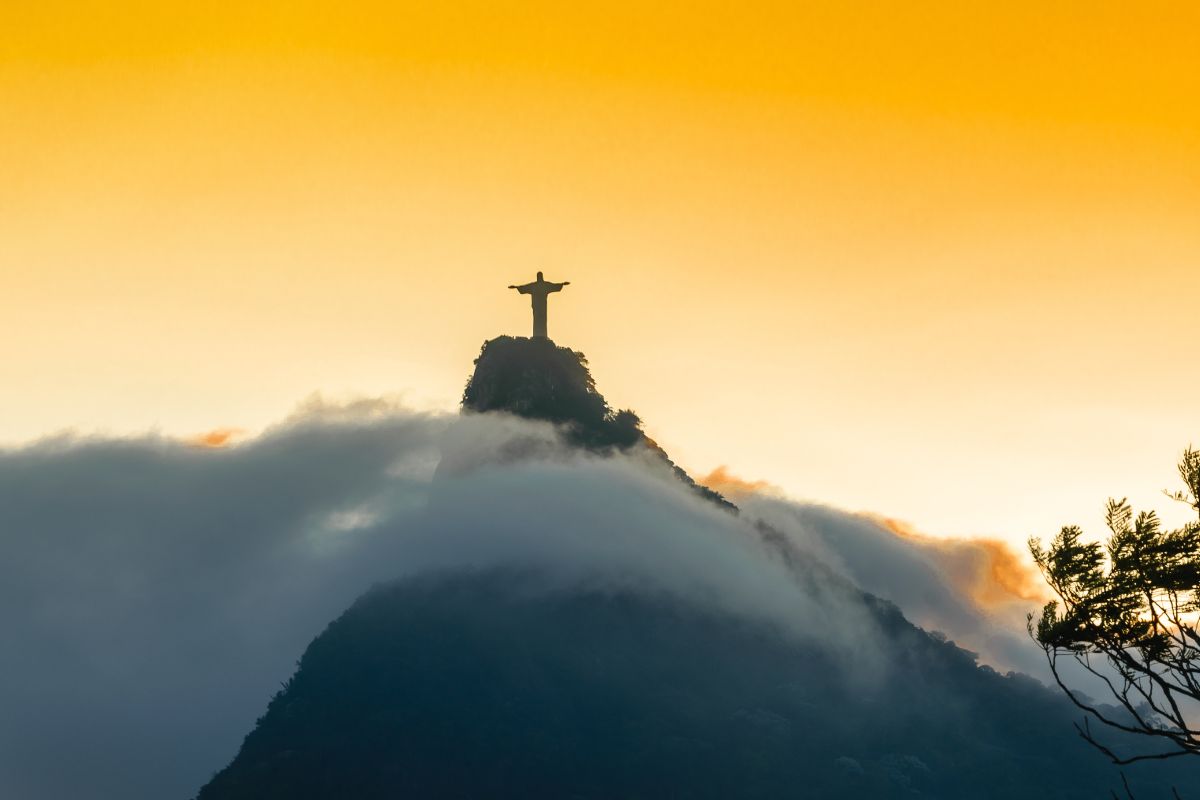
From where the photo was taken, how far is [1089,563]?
26.8 metres

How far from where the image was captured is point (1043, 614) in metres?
27.9

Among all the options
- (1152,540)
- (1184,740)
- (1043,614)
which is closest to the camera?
(1184,740)

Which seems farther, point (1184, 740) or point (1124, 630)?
point (1124, 630)

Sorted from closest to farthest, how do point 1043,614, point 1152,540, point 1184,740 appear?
point 1184,740, point 1152,540, point 1043,614

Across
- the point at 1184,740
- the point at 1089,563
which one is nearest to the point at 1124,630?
the point at 1089,563

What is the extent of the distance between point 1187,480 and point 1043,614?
5.19m

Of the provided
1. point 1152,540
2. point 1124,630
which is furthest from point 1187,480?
point 1124,630

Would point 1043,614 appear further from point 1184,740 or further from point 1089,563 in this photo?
point 1184,740

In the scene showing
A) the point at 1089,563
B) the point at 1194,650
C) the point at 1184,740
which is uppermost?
the point at 1089,563

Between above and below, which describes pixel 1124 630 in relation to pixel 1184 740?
above

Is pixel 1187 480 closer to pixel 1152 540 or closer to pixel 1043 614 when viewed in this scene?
Answer: pixel 1152 540

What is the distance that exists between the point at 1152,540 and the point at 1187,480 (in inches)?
74.0

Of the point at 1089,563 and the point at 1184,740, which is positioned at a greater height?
the point at 1089,563

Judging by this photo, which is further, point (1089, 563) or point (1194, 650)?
point (1089, 563)
